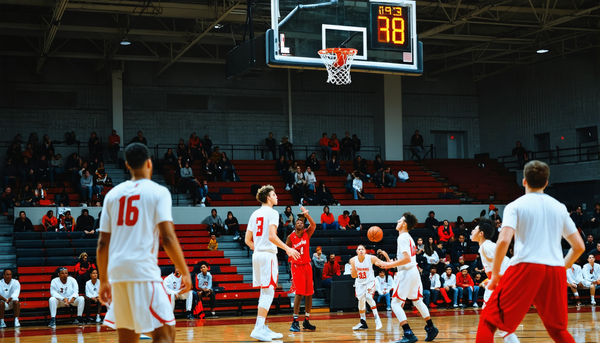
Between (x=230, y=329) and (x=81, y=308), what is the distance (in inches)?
180

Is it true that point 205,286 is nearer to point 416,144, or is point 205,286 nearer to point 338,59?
point 338,59

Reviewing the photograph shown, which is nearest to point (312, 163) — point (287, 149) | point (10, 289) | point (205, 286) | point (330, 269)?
point (287, 149)

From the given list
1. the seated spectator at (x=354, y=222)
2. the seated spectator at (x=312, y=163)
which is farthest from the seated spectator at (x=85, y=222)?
the seated spectator at (x=312, y=163)

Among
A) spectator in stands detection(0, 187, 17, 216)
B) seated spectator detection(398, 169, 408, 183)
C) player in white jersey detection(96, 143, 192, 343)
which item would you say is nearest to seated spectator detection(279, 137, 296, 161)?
seated spectator detection(398, 169, 408, 183)

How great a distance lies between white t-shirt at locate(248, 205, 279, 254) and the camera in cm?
835

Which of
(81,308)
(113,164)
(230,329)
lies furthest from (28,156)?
(230,329)

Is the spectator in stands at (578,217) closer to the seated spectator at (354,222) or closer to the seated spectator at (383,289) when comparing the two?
the seated spectator at (354,222)

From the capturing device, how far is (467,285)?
56.0 ft

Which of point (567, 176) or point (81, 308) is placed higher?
point (567, 176)

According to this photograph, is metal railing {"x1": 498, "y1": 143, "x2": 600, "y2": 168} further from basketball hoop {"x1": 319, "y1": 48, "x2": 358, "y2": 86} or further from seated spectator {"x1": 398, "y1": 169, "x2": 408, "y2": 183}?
basketball hoop {"x1": 319, "y1": 48, "x2": 358, "y2": 86}

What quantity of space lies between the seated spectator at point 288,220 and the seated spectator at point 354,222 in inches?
76.7

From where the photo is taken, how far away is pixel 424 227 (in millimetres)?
22125

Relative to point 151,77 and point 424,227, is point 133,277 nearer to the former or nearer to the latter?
point 424,227

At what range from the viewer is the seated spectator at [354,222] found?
65.6ft
